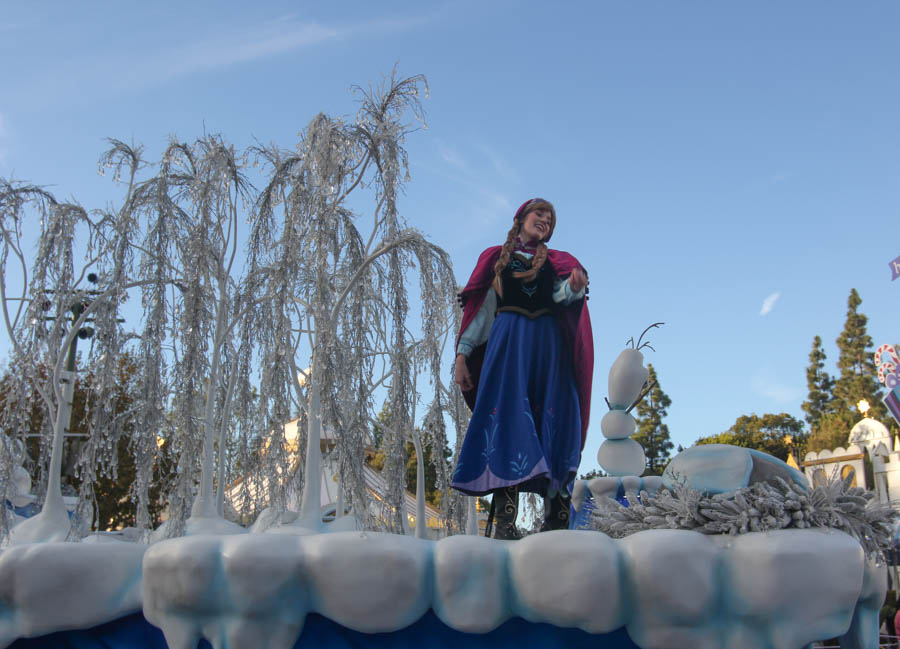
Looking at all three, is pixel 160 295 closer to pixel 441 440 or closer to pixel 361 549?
pixel 441 440

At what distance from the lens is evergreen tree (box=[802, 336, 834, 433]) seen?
4366 cm

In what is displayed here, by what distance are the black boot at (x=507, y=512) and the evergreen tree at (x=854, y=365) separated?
41924 millimetres

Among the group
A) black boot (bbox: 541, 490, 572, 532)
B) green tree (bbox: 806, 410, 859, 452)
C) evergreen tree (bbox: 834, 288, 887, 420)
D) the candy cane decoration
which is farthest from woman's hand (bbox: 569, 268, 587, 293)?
evergreen tree (bbox: 834, 288, 887, 420)

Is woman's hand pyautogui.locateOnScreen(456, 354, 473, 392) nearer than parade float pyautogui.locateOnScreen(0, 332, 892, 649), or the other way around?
parade float pyautogui.locateOnScreen(0, 332, 892, 649)

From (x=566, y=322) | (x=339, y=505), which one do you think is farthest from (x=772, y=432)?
(x=566, y=322)

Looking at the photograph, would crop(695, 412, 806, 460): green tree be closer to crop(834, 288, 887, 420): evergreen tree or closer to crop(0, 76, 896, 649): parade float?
crop(834, 288, 887, 420): evergreen tree

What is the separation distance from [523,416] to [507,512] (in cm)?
51

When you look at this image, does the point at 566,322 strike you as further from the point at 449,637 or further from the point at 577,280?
the point at 449,637

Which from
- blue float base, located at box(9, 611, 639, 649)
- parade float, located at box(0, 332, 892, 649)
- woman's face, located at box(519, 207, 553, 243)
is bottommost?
blue float base, located at box(9, 611, 639, 649)

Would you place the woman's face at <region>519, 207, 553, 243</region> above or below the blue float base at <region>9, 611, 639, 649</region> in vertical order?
above

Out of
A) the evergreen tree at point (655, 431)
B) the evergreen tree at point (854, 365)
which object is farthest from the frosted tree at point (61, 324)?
the evergreen tree at point (854, 365)

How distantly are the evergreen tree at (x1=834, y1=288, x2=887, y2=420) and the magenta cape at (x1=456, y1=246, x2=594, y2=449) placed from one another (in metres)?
41.5

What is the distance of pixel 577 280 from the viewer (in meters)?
4.25

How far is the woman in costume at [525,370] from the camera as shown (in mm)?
4062
